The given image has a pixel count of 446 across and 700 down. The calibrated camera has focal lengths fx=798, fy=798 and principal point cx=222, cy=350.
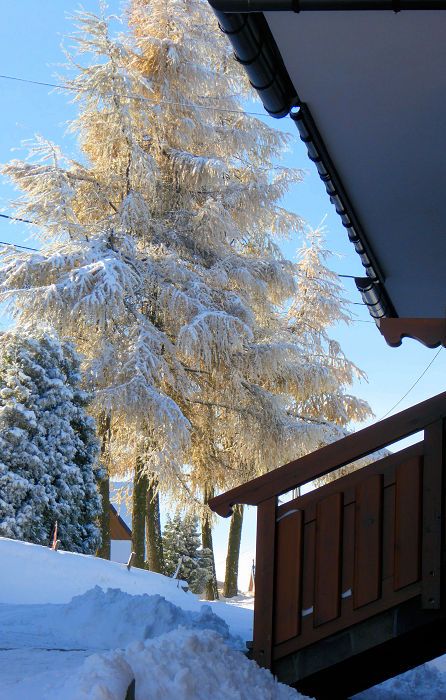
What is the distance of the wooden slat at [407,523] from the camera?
3.88 metres

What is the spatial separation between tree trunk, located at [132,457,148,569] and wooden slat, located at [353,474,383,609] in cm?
1009

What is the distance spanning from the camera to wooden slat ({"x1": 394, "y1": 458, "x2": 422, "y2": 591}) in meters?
3.88

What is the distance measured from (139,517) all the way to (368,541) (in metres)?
10.5

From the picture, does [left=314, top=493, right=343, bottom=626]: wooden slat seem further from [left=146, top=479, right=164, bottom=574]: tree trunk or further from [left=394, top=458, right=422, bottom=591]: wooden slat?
[left=146, top=479, right=164, bottom=574]: tree trunk

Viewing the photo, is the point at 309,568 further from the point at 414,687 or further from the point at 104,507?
the point at 104,507

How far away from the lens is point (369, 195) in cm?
498

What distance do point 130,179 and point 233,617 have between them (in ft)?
31.6

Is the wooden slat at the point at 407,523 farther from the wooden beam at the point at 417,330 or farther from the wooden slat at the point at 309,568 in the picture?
the wooden beam at the point at 417,330

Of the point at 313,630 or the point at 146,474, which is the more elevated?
the point at 146,474

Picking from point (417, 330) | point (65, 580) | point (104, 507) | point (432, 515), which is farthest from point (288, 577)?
point (104, 507)

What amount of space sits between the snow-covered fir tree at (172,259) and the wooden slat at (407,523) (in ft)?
29.6

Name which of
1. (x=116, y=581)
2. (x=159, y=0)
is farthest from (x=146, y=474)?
(x=159, y=0)

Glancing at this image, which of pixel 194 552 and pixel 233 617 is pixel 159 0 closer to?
pixel 233 617

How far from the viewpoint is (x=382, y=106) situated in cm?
389
